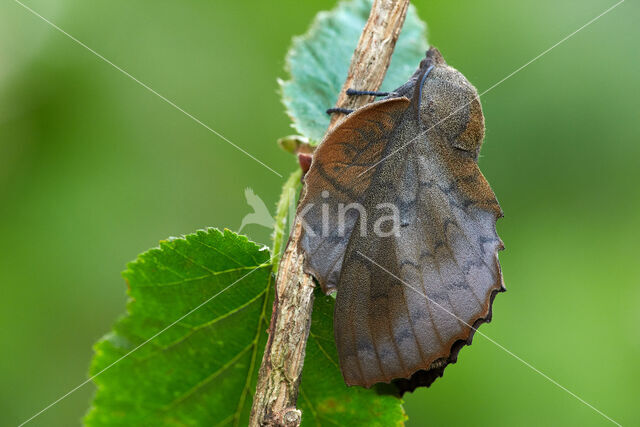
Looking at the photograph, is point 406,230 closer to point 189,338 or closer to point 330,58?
point 189,338

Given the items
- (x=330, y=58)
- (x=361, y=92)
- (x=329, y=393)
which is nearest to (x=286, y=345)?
(x=329, y=393)

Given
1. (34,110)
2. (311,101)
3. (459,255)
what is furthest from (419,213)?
(34,110)

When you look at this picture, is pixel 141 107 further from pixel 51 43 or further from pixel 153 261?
pixel 153 261

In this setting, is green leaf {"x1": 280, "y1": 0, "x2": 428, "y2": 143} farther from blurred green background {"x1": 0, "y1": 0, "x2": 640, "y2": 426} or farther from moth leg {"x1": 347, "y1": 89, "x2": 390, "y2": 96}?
blurred green background {"x1": 0, "y1": 0, "x2": 640, "y2": 426}

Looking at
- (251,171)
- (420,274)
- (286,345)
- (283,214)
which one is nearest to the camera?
(286,345)

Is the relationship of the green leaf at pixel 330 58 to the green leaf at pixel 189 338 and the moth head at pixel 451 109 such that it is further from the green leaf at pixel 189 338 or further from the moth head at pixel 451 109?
the green leaf at pixel 189 338

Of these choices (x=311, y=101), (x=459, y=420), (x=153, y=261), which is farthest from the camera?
(x=459, y=420)
